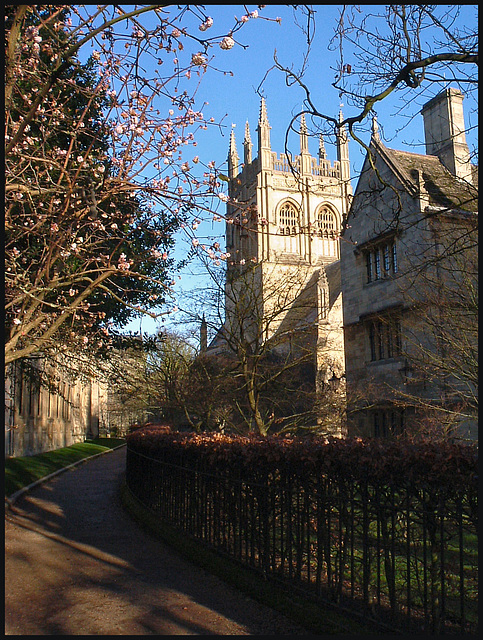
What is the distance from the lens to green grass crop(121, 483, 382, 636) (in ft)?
18.5

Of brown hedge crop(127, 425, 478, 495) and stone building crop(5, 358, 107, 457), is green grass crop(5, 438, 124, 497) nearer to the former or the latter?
stone building crop(5, 358, 107, 457)

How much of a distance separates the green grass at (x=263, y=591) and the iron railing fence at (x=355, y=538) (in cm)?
11

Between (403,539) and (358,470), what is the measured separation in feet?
2.47

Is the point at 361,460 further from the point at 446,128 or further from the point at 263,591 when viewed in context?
the point at 446,128

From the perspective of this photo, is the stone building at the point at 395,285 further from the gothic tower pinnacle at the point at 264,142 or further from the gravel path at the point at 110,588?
the gothic tower pinnacle at the point at 264,142

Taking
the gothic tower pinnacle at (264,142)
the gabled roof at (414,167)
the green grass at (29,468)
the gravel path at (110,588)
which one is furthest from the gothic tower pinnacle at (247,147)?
the gravel path at (110,588)

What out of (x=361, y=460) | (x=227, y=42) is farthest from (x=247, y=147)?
(x=361, y=460)

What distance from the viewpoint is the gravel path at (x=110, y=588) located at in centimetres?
609

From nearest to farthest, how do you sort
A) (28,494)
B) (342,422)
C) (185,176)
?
(185,176), (28,494), (342,422)

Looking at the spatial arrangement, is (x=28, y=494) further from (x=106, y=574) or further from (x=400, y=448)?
(x=400, y=448)

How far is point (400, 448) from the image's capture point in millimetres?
5742

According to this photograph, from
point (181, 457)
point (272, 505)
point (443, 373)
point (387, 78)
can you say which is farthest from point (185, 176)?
point (443, 373)

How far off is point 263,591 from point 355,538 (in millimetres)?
1491

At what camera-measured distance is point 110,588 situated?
7.38m
